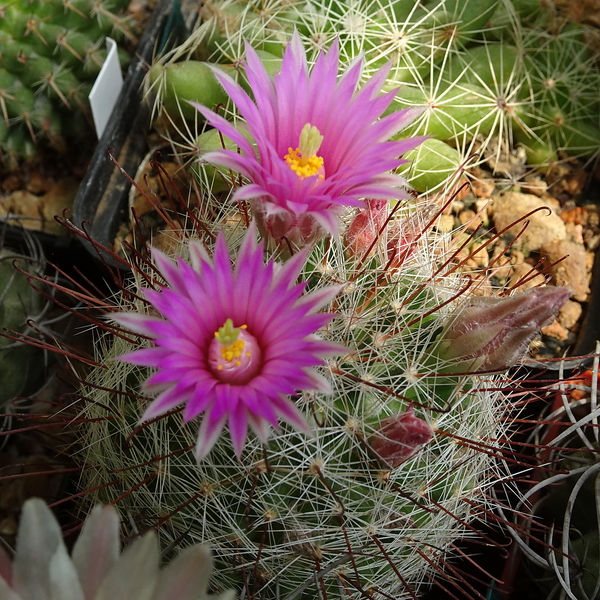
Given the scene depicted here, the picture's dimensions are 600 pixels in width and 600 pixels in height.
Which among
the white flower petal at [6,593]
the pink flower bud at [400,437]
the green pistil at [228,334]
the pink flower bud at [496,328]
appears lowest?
the white flower petal at [6,593]

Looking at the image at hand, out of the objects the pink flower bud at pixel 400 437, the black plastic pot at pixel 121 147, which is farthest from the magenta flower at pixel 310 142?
the black plastic pot at pixel 121 147

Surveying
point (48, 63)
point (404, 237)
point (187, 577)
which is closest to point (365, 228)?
point (404, 237)

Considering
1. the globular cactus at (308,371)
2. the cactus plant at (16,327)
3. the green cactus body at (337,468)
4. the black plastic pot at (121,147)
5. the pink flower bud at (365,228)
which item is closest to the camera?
the globular cactus at (308,371)

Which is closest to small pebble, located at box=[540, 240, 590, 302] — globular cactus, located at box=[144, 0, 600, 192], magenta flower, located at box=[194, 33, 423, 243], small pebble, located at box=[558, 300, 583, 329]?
small pebble, located at box=[558, 300, 583, 329]

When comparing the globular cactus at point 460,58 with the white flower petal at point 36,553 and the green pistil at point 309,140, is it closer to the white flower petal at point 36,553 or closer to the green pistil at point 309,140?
the green pistil at point 309,140

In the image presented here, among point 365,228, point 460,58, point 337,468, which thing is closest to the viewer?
point 337,468

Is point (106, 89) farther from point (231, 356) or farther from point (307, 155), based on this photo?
point (231, 356)

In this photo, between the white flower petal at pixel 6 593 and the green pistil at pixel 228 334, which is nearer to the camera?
the white flower petal at pixel 6 593
